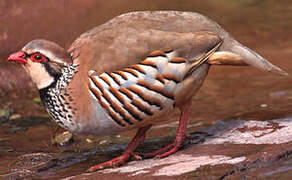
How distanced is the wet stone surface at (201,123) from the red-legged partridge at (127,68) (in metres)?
0.40

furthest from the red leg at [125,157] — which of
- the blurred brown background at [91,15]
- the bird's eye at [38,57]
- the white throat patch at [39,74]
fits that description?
the blurred brown background at [91,15]

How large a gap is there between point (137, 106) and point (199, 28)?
770 mm

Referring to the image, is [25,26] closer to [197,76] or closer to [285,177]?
[197,76]

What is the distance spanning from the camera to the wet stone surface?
3.79m

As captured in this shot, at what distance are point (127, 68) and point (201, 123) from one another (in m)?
2.05

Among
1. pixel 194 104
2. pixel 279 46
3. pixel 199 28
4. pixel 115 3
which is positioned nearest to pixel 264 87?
pixel 194 104

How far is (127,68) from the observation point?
4012 mm

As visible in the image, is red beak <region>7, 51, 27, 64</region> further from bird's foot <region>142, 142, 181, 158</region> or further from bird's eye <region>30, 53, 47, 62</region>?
bird's foot <region>142, 142, 181, 158</region>

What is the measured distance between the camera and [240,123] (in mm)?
4773

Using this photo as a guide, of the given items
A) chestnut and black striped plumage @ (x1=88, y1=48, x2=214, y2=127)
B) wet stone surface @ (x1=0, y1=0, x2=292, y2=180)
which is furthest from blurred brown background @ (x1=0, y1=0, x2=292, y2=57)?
chestnut and black striped plumage @ (x1=88, y1=48, x2=214, y2=127)

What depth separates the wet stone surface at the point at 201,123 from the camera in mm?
3795

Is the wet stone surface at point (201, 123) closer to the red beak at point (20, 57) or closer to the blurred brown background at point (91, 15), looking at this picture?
the blurred brown background at point (91, 15)

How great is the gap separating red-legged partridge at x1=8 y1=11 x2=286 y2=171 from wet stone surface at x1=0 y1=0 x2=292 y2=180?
1.31 feet

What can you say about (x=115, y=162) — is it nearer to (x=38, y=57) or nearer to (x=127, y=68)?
(x=127, y=68)
